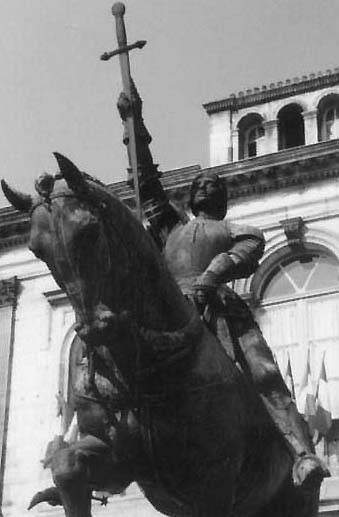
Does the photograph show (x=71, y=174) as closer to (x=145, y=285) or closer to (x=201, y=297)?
(x=145, y=285)

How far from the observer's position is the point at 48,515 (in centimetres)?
2253

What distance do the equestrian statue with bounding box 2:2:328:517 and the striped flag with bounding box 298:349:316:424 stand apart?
14174 millimetres

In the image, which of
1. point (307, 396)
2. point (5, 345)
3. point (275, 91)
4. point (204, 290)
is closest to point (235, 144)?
point (275, 91)

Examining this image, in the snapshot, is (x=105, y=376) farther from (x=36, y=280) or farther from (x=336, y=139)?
(x=36, y=280)

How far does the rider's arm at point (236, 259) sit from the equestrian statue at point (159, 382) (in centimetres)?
1

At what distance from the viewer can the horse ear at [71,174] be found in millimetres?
5434

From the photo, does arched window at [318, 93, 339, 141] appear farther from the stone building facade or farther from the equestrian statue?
the equestrian statue

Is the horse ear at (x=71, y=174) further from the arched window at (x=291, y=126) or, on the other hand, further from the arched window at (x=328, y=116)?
the arched window at (x=291, y=126)

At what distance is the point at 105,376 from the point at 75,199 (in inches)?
36.3

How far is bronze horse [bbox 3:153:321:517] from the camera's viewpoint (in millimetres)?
5539

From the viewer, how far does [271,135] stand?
85.5ft

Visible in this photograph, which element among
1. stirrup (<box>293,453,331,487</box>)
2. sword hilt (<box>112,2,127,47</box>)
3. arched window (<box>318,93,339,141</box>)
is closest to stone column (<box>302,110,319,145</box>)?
arched window (<box>318,93,339,141</box>)

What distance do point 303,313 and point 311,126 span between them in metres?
4.87

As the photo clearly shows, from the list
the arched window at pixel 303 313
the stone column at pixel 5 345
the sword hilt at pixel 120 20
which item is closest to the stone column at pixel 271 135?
the arched window at pixel 303 313
